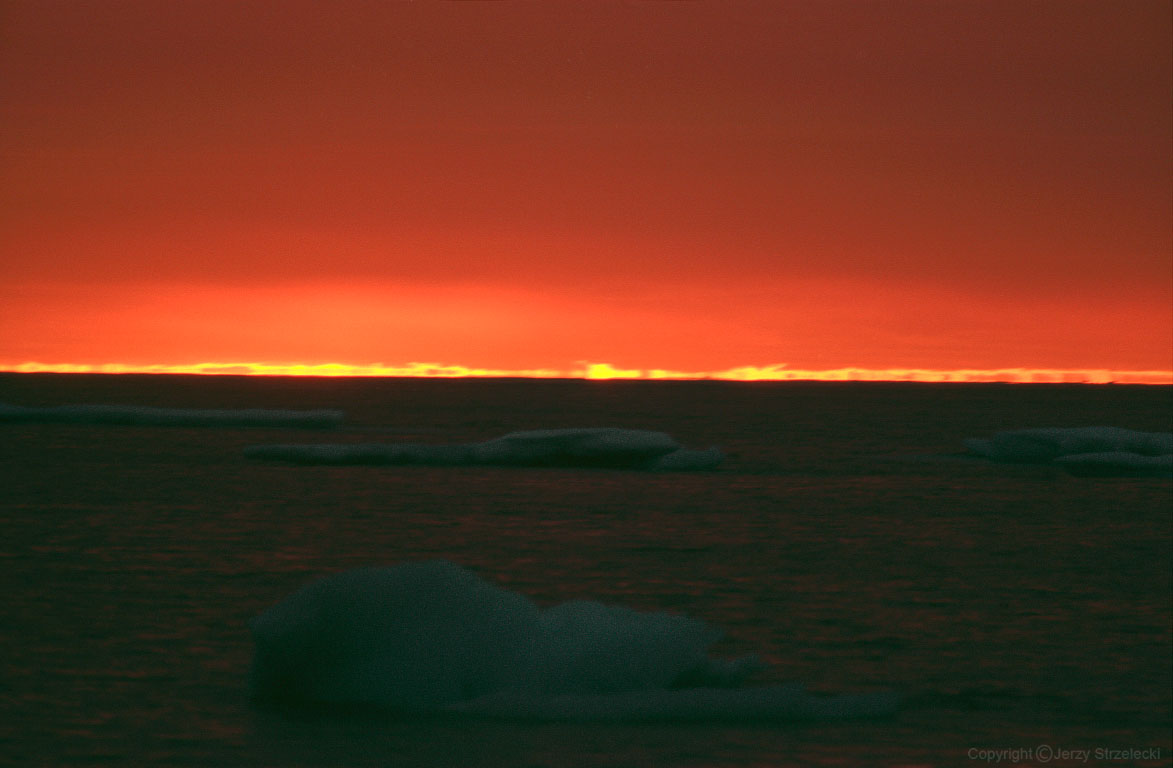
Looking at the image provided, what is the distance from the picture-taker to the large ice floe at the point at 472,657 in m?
8.62

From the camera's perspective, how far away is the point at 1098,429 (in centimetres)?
3453

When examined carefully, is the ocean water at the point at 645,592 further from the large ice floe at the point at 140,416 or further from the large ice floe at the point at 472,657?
the large ice floe at the point at 140,416

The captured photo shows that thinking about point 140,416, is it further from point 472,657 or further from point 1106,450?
point 472,657

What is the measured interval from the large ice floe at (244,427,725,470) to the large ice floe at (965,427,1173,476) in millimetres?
8569

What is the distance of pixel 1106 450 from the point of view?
3388 centimetres

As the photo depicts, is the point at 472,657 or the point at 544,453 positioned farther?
the point at 544,453

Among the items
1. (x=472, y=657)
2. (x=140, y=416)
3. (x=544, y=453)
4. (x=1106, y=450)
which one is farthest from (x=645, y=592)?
(x=140, y=416)

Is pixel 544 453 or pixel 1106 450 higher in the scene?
pixel 1106 450

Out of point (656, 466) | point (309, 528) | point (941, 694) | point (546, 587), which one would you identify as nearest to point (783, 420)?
point (656, 466)

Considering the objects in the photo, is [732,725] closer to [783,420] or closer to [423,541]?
[423,541]

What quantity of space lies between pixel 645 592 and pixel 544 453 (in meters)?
20.8

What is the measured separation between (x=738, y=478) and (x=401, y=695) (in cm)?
2637

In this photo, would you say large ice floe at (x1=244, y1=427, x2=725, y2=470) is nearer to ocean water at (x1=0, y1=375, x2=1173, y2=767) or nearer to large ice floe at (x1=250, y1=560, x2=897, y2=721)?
ocean water at (x1=0, y1=375, x2=1173, y2=767)

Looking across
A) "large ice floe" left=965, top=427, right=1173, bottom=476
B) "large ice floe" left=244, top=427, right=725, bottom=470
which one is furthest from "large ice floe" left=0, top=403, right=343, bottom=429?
"large ice floe" left=965, top=427, right=1173, bottom=476
